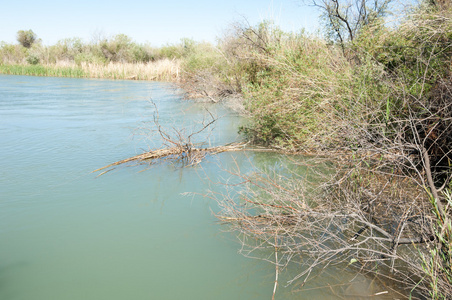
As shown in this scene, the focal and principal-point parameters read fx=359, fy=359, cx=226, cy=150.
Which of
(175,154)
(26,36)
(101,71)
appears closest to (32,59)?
(101,71)

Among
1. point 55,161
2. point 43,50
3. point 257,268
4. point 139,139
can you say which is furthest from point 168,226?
point 43,50

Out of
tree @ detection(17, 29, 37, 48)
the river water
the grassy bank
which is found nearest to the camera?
the grassy bank

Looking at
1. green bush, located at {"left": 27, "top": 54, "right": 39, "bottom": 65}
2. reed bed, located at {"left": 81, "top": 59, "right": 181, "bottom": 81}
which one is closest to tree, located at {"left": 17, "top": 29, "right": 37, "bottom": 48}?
green bush, located at {"left": 27, "top": 54, "right": 39, "bottom": 65}

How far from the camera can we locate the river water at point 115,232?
3480 millimetres

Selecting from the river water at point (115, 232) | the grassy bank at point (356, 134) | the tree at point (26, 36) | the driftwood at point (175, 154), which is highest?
the tree at point (26, 36)

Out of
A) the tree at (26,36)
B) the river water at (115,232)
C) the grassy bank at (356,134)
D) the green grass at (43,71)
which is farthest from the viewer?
the tree at (26,36)

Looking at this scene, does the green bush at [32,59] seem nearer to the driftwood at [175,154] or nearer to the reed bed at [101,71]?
the reed bed at [101,71]

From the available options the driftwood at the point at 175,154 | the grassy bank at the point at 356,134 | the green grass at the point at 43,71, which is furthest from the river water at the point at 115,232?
the green grass at the point at 43,71

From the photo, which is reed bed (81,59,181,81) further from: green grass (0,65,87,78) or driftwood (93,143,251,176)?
driftwood (93,143,251,176)

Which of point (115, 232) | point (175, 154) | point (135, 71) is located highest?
point (135, 71)

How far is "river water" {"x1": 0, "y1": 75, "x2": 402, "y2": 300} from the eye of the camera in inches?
137

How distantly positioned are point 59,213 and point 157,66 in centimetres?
2419

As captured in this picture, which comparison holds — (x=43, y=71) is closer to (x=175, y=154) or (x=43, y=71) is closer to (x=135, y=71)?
(x=135, y=71)

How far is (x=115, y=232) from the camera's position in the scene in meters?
4.54
